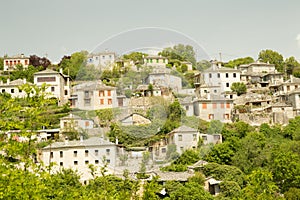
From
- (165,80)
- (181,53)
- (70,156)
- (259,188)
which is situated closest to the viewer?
(181,53)

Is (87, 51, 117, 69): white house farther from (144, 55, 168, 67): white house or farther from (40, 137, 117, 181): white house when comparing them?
(40, 137, 117, 181): white house

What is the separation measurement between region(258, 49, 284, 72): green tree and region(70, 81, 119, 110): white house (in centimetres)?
4128

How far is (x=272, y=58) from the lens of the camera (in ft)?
192

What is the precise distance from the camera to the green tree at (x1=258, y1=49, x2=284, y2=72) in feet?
190

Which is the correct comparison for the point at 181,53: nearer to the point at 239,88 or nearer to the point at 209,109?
the point at 209,109

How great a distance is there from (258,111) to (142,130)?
27346mm

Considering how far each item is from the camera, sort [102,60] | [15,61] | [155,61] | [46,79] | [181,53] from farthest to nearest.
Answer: [15,61], [46,79], [102,60], [155,61], [181,53]

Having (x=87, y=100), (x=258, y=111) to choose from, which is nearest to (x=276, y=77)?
(x=258, y=111)

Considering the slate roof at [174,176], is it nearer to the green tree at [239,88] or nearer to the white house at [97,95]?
the white house at [97,95]

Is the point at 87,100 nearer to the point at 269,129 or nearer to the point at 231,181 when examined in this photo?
the point at 231,181

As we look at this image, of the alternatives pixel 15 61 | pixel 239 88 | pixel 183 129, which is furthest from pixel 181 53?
pixel 15 61

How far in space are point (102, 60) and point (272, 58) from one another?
47181mm

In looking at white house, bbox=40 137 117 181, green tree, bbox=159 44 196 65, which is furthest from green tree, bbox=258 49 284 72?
green tree, bbox=159 44 196 65

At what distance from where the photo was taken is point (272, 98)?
135 ft
